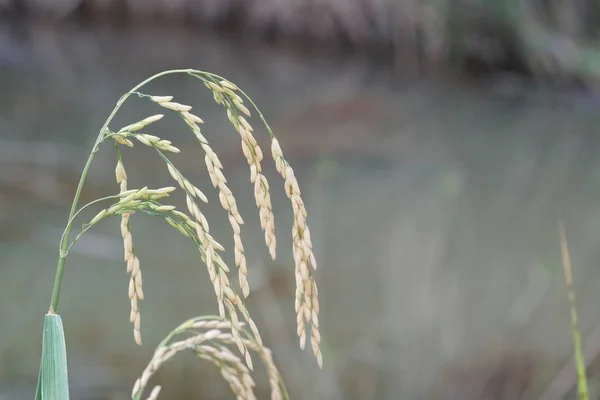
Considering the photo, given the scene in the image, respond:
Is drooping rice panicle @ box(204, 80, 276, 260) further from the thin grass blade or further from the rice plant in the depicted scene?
the thin grass blade

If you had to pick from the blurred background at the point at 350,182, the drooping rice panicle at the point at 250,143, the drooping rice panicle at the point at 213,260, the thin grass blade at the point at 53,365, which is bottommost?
the blurred background at the point at 350,182

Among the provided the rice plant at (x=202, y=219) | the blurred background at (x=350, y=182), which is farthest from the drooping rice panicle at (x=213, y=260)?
the blurred background at (x=350, y=182)

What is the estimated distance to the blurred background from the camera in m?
1.78

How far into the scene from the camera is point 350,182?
3.24 m

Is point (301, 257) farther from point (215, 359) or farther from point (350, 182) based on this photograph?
point (350, 182)

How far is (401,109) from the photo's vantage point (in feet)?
15.6

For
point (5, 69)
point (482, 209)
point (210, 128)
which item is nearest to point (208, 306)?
point (482, 209)

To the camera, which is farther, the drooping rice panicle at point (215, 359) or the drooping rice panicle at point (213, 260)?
the drooping rice panicle at point (215, 359)

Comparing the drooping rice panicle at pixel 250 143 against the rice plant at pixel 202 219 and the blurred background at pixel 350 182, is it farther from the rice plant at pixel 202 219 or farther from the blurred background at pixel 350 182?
the blurred background at pixel 350 182

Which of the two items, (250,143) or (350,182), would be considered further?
(350,182)

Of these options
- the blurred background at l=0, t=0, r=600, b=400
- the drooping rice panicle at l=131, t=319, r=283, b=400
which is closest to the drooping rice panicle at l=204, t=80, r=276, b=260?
the drooping rice panicle at l=131, t=319, r=283, b=400

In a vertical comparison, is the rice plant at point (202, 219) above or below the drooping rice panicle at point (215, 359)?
above

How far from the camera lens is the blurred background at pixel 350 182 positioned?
5.85 feet

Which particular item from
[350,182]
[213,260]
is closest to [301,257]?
[213,260]
